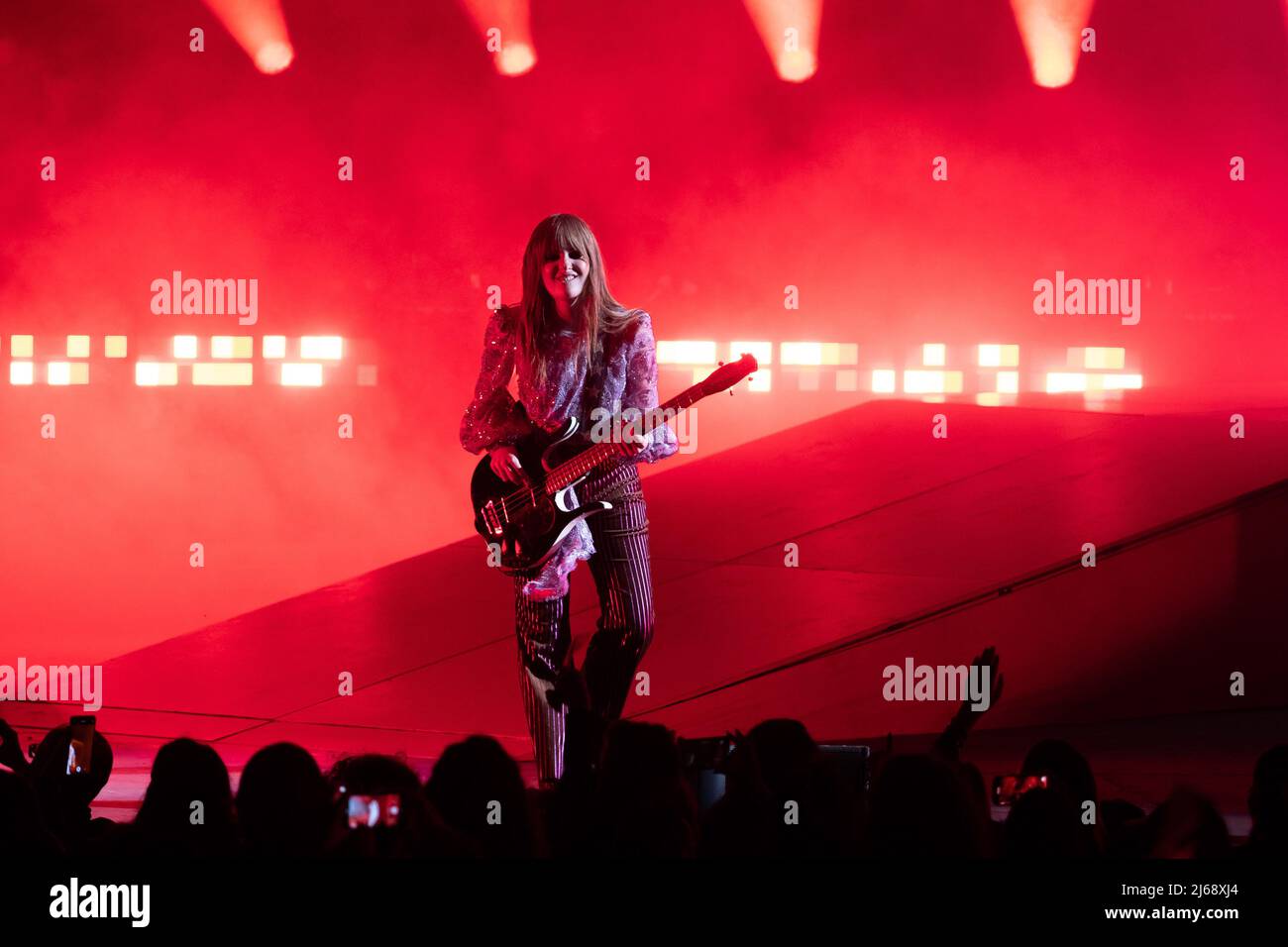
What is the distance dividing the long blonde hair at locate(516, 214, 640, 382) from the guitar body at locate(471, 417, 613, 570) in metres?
0.16

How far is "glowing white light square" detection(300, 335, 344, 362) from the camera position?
230 inches

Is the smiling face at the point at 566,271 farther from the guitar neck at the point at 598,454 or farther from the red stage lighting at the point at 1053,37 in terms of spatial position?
the red stage lighting at the point at 1053,37

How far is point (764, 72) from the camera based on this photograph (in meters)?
5.31

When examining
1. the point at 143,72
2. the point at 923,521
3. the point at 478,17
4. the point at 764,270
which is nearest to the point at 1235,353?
the point at 923,521

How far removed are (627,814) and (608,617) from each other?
1.20m

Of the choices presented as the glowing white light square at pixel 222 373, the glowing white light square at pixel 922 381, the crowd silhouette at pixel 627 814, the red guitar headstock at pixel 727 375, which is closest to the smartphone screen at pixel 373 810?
the crowd silhouette at pixel 627 814

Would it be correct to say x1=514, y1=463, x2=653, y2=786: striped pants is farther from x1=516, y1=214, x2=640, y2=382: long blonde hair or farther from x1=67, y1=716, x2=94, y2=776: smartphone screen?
x1=67, y1=716, x2=94, y2=776: smartphone screen

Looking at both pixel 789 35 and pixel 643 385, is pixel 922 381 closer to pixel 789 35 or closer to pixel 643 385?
pixel 789 35

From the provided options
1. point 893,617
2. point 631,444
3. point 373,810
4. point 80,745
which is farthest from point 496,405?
point 893,617

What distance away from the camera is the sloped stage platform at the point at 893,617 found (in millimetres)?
4273

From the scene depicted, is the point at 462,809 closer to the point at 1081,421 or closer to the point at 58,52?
the point at 1081,421

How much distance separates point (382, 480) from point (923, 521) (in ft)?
7.66

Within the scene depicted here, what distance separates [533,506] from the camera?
3137 mm

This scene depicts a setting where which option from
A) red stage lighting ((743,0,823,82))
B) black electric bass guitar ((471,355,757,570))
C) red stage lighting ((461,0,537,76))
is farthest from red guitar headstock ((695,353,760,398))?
red stage lighting ((461,0,537,76))
